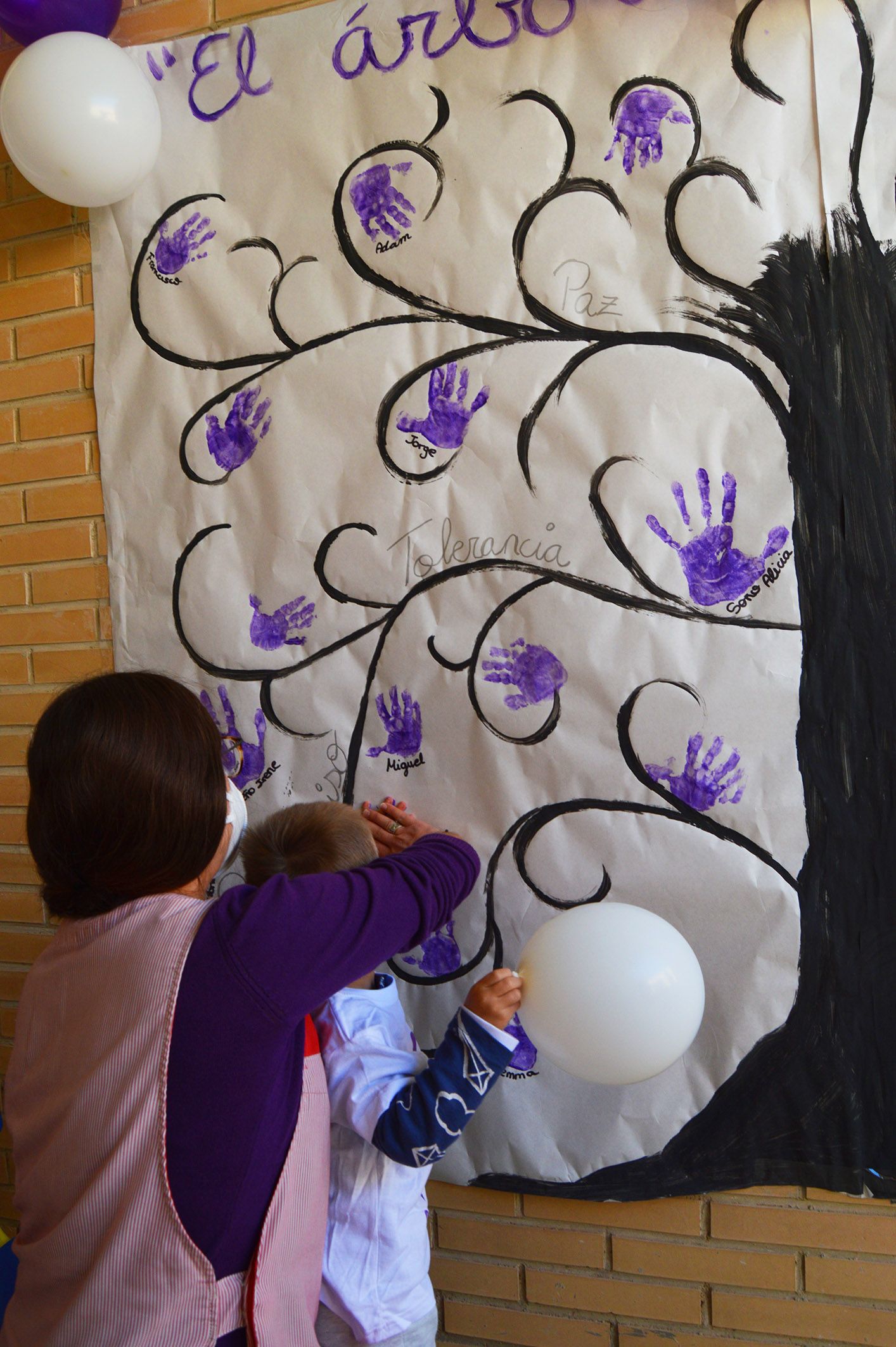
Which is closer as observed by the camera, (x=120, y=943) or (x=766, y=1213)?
(x=120, y=943)

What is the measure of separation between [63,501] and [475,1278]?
1384 millimetres

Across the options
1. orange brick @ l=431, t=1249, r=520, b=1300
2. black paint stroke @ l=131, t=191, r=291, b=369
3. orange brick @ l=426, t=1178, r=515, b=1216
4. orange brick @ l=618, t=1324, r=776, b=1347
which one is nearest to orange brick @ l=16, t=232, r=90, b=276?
black paint stroke @ l=131, t=191, r=291, b=369

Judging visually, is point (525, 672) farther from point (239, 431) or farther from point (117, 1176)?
point (117, 1176)

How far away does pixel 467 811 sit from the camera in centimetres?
134

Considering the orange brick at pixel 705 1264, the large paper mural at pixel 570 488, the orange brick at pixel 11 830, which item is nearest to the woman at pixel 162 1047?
the large paper mural at pixel 570 488

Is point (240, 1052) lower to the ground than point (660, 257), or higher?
lower

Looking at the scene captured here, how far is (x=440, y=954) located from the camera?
1.36 metres

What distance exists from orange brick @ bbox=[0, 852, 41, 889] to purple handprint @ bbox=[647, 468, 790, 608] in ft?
3.93

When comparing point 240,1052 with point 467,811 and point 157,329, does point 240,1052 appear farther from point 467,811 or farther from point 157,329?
point 157,329

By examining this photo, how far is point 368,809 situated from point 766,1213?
75 cm

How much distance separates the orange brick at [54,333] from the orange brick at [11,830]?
2.61ft

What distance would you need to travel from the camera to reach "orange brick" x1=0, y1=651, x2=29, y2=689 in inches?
64.1

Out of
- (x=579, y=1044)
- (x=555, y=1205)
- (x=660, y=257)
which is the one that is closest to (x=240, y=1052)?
(x=579, y=1044)

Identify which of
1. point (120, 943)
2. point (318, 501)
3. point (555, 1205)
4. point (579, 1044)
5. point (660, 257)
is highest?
Answer: point (660, 257)
